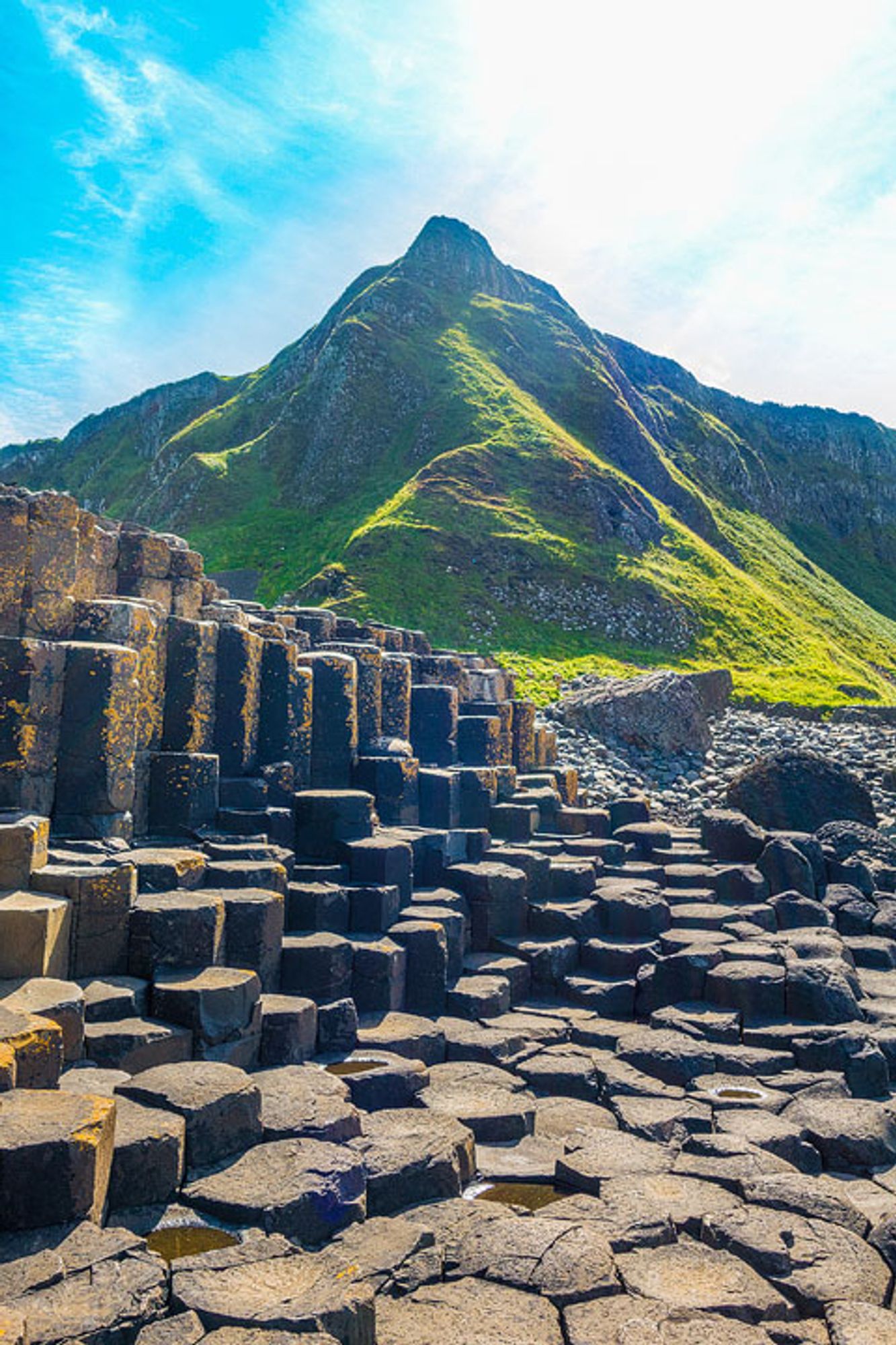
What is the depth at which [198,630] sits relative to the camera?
10.3m

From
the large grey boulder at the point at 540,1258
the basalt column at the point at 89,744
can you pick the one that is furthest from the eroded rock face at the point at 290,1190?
the basalt column at the point at 89,744

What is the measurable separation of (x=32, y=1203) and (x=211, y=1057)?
235cm


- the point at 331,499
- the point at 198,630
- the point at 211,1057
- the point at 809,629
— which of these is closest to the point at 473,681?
the point at 198,630

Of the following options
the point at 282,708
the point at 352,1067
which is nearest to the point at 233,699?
the point at 282,708

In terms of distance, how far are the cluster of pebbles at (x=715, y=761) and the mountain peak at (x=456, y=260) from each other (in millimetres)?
49031

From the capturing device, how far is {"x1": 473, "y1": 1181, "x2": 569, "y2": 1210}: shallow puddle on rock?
20.5 feet

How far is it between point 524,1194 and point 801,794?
36.3 ft

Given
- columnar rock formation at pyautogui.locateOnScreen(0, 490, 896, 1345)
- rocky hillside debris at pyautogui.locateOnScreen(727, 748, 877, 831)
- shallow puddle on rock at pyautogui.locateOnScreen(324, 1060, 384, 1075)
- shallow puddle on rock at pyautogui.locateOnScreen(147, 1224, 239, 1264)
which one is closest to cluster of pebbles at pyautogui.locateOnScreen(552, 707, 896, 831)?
rocky hillside debris at pyautogui.locateOnScreen(727, 748, 877, 831)

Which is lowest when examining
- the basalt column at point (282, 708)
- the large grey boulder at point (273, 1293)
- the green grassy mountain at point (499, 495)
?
the large grey boulder at point (273, 1293)

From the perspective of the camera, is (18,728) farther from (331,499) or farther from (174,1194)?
(331,499)

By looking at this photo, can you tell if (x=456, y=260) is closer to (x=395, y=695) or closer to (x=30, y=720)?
(x=395, y=695)

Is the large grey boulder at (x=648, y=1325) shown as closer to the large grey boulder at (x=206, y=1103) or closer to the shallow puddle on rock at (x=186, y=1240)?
the shallow puddle on rock at (x=186, y=1240)

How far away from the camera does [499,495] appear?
46.3 m

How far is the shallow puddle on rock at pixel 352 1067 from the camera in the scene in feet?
25.5
